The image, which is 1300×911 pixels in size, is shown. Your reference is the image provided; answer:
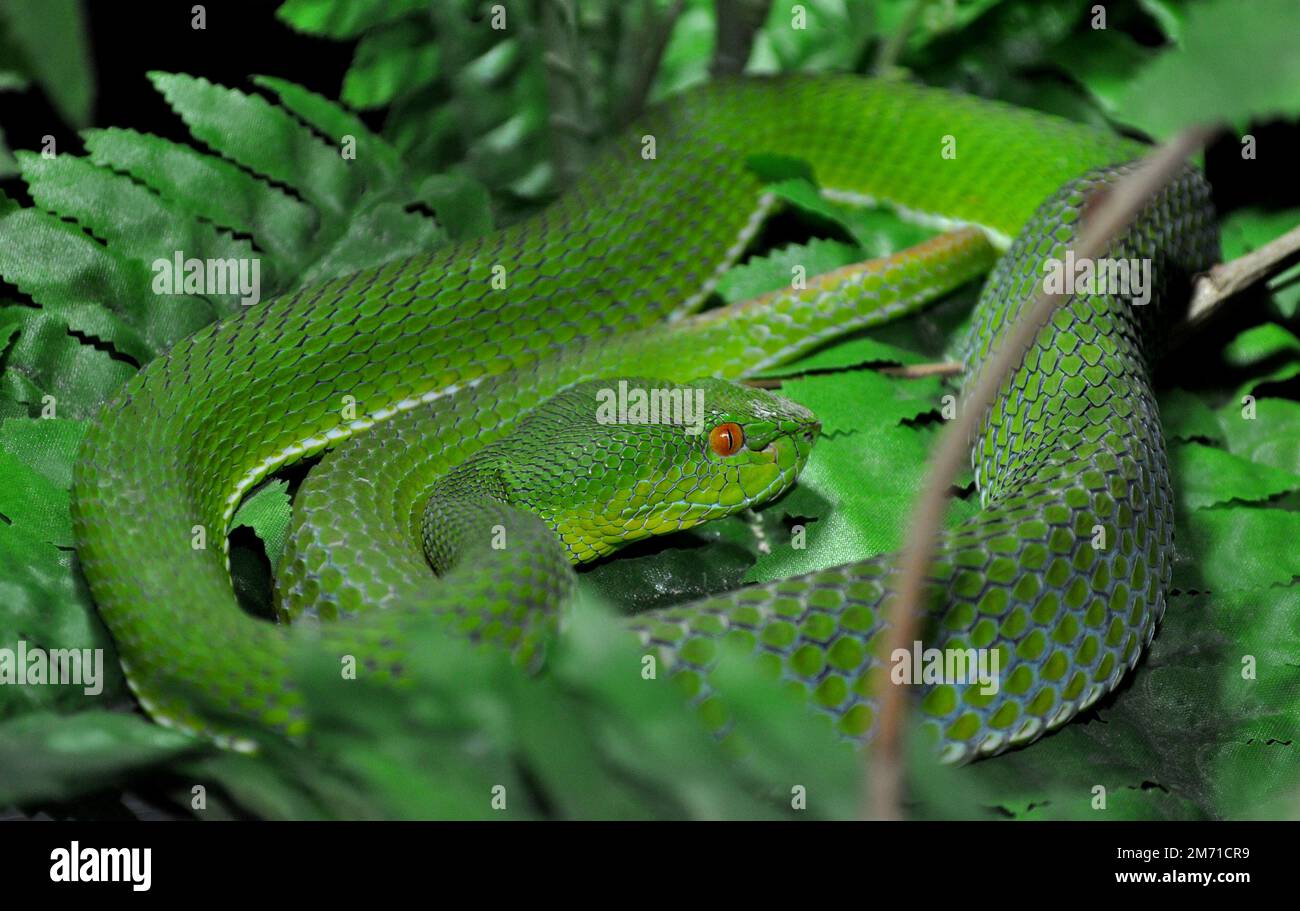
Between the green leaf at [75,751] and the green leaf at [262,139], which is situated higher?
the green leaf at [262,139]

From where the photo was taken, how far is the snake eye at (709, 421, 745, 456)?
235cm

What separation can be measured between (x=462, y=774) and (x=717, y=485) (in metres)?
1.21

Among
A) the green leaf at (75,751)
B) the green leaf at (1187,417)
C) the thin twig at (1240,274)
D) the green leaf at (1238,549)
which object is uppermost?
the thin twig at (1240,274)

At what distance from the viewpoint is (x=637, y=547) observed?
8.24 ft

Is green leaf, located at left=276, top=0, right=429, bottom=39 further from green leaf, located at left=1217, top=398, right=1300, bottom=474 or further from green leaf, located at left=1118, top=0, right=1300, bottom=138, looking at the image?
green leaf, located at left=1118, top=0, right=1300, bottom=138

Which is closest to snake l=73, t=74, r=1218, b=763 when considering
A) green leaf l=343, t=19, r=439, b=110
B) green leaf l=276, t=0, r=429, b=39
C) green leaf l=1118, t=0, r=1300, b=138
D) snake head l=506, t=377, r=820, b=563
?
snake head l=506, t=377, r=820, b=563

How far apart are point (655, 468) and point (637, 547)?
0.81ft

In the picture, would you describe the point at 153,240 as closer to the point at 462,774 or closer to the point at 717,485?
the point at 717,485

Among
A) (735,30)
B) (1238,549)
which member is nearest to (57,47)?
(1238,549)

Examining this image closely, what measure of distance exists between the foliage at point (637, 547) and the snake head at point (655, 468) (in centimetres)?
9

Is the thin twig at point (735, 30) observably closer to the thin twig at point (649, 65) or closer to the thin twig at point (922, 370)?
the thin twig at point (649, 65)

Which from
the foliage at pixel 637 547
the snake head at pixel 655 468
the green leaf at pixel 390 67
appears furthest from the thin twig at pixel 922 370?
the green leaf at pixel 390 67

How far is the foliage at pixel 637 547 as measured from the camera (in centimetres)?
117

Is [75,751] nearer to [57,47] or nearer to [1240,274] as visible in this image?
[57,47]
